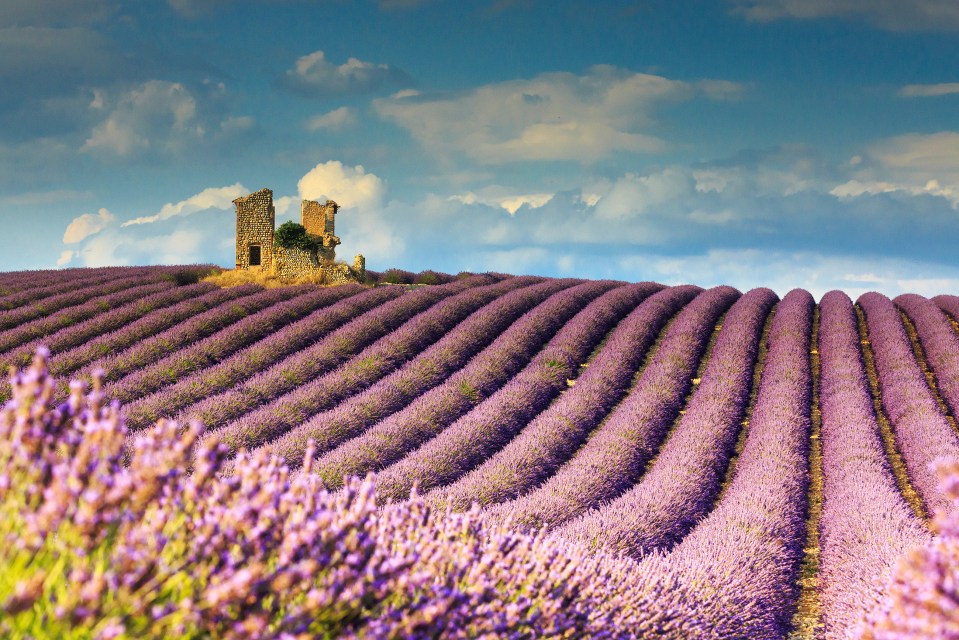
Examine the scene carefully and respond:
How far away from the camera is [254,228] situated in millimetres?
16875

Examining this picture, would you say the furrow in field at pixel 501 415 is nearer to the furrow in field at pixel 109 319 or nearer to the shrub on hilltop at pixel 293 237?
the shrub on hilltop at pixel 293 237

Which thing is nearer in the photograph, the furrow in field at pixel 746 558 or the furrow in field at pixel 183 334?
the furrow in field at pixel 746 558

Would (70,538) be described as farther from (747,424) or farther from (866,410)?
(866,410)

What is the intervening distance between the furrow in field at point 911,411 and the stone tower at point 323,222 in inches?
457

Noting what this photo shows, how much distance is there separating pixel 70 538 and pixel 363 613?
35.6 inches

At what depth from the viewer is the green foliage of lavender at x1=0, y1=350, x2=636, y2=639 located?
1.77 meters

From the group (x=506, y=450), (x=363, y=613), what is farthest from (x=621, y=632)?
(x=506, y=450)

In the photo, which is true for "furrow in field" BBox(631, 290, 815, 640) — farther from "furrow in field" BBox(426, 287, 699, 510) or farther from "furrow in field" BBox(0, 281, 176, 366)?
"furrow in field" BBox(0, 281, 176, 366)

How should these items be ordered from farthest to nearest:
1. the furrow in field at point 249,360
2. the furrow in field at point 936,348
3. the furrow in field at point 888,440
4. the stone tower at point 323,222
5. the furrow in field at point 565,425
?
the stone tower at point 323,222 < the furrow in field at point 936,348 < the furrow in field at point 249,360 < the furrow in field at point 888,440 < the furrow in field at point 565,425

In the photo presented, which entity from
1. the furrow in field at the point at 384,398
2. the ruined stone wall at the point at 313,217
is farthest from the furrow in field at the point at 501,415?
the ruined stone wall at the point at 313,217

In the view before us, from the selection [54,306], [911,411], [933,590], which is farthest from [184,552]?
[54,306]

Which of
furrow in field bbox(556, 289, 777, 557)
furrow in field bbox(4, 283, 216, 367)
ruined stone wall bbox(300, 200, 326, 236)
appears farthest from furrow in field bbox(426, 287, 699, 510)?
furrow in field bbox(4, 283, 216, 367)

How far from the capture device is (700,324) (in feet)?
49.7

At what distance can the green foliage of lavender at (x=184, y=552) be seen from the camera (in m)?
1.77
